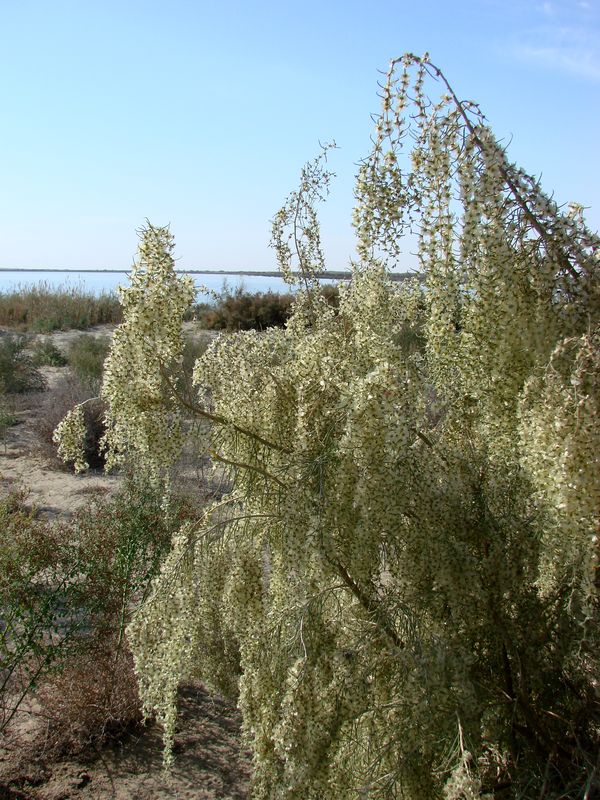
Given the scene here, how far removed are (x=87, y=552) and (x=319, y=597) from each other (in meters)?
2.69

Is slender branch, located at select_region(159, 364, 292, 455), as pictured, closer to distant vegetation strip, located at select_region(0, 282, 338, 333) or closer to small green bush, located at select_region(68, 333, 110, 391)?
small green bush, located at select_region(68, 333, 110, 391)

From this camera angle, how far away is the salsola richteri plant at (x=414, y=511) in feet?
8.63

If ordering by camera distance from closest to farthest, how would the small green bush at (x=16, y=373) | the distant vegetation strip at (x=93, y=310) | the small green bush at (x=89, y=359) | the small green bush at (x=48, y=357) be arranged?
the small green bush at (x=89, y=359) < the small green bush at (x=16, y=373) < the small green bush at (x=48, y=357) < the distant vegetation strip at (x=93, y=310)

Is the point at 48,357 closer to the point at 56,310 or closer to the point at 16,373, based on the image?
the point at 16,373

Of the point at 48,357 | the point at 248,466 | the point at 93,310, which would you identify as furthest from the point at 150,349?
the point at 93,310

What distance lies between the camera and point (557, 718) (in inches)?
133

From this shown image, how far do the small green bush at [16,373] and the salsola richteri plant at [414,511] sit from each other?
1285cm

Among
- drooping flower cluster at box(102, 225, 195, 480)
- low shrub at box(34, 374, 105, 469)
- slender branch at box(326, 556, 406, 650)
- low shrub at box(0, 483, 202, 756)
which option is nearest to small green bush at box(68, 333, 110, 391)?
low shrub at box(34, 374, 105, 469)

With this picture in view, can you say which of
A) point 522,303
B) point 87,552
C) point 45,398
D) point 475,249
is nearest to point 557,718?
point 522,303

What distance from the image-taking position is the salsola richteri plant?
8.63 ft

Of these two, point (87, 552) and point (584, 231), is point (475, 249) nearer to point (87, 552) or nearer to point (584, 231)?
point (584, 231)

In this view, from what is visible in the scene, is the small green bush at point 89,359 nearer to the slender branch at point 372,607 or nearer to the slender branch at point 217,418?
the slender branch at point 217,418

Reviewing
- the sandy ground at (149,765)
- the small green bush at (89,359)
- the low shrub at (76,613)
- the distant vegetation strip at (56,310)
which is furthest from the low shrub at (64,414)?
the distant vegetation strip at (56,310)

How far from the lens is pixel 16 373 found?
16016mm
